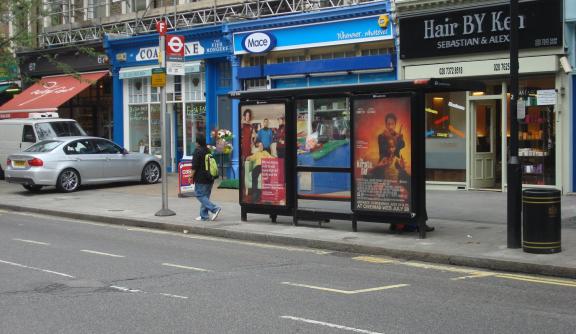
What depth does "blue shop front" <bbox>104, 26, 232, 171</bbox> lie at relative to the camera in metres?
24.0

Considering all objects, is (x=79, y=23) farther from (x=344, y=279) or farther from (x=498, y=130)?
(x=344, y=279)

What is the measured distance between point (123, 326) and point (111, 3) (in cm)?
2319

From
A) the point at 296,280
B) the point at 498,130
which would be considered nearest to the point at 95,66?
the point at 498,130

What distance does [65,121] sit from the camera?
24.2 m

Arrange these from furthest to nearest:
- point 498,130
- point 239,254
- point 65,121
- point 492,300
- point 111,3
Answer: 1. point 111,3
2. point 65,121
3. point 498,130
4. point 239,254
5. point 492,300

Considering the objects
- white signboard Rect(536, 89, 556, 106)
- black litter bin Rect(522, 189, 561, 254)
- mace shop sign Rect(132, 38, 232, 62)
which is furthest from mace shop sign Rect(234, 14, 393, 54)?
black litter bin Rect(522, 189, 561, 254)

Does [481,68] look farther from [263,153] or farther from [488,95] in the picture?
[263,153]

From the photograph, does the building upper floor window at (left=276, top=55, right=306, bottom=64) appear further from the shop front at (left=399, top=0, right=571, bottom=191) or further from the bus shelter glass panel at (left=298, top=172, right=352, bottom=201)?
the bus shelter glass panel at (left=298, top=172, right=352, bottom=201)

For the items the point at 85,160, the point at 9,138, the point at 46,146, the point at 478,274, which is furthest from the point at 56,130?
the point at 478,274

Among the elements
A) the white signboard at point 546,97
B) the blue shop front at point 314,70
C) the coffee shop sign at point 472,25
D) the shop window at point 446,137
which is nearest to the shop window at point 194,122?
the blue shop front at point 314,70

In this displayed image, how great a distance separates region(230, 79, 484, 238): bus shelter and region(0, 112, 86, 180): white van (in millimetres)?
12274

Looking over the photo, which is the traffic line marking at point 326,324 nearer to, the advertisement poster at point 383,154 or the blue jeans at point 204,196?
the advertisement poster at point 383,154

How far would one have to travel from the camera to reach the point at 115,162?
21.5 meters

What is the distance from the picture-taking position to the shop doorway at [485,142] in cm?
1806
